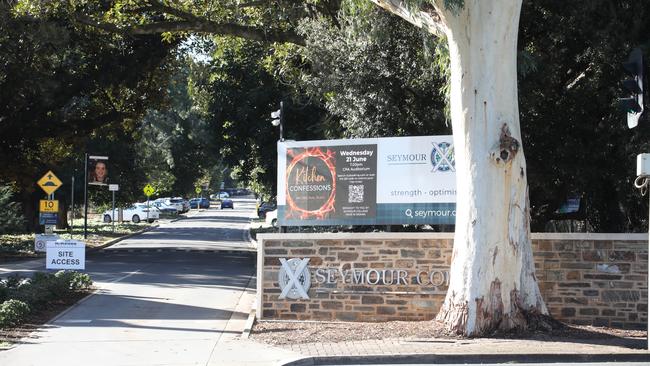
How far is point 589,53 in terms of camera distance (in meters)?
14.7

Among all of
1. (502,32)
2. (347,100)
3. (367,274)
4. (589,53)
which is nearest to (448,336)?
(367,274)

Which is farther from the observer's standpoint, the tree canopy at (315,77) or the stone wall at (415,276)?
the tree canopy at (315,77)

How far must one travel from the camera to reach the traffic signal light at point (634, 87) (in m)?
9.59

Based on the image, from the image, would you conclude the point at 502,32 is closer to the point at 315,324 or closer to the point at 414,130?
the point at 315,324

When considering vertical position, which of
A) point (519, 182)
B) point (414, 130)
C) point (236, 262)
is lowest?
point (236, 262)

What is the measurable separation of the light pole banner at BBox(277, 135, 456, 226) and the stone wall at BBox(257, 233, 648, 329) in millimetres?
693

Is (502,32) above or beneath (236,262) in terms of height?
above

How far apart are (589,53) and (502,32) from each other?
4736 millimetres

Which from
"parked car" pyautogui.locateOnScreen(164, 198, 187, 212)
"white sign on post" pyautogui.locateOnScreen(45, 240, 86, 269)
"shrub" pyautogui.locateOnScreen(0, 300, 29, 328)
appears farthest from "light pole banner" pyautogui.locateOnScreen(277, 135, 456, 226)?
"parked car" pyautogui.locateOnScreen(164, 198, 187, 212)

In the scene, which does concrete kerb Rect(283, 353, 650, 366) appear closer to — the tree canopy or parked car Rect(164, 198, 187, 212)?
the tree canopy

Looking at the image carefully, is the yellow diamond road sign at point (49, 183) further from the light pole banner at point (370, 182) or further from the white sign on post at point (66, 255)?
the light pole banner at point (370, 182)

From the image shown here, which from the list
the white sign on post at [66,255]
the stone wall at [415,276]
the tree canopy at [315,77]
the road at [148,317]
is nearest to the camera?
the road at [148,317]

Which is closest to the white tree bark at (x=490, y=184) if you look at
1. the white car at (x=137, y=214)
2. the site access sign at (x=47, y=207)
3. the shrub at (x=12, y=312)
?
the shrub at (x=12, y=312)

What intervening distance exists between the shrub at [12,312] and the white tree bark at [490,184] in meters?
6.47
